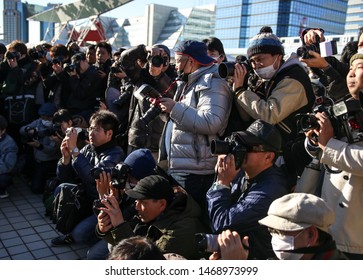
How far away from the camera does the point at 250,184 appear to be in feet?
6.91

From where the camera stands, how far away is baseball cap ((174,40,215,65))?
2781mm

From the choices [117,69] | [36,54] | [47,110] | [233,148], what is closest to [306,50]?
[233,148]

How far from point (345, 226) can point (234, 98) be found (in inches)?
44.0

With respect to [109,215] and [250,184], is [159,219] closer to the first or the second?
[109,215]

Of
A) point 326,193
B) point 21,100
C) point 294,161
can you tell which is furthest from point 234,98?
point 21,100

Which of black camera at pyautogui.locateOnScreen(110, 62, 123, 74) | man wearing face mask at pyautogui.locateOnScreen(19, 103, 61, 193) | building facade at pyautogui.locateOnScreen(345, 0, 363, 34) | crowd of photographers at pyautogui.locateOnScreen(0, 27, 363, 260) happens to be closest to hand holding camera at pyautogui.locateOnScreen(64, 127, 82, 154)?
crowd of photographers at pyautogui.locateOnScreen(0, 27, 363, 260)

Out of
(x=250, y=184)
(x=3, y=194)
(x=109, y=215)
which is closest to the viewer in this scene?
(x=250, y=184)

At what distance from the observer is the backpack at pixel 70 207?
3.37 metres

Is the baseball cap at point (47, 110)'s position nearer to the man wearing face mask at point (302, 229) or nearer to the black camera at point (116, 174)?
the black camera at point (116, 174)

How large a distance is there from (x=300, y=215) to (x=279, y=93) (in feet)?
3.59

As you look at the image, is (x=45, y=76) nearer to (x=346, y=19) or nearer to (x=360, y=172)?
(x=360, y=172)

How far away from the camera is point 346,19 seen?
83.7m

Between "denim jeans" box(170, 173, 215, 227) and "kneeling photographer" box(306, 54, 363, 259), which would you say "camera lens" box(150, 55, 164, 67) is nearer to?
"denim jeans" box(170, 173, 215, 227)

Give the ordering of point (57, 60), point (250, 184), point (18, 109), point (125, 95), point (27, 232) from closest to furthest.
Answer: point (250, 184)
point (27, 232)
point (125, 95)
point (57, 60)
point (18, 109)
